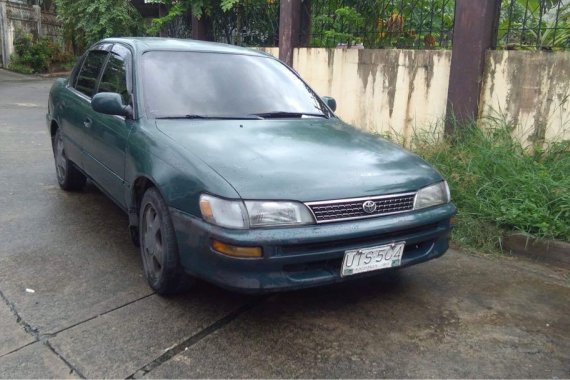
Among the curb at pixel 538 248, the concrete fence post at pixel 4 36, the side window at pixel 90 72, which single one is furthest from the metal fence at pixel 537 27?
the concrete fence post at pixel 4 36

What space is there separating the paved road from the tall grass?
299 millimetres

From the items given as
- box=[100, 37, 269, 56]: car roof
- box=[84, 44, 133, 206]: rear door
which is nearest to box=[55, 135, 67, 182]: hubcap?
box=[84, 44, 133, 206]: rear door

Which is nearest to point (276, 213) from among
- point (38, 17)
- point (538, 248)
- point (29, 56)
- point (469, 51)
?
point (538, 248)

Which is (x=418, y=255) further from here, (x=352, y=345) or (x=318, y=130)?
(x=318, y=130)

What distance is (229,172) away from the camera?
285 centimetres

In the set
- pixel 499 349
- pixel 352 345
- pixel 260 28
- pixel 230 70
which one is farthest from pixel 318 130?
pixel 260 28

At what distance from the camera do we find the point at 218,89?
387 centimetres

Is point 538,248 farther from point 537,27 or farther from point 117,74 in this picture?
point 117,74

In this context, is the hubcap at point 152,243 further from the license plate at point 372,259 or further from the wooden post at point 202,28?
the wooden post at point 202,28

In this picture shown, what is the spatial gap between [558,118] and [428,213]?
269 centimetres

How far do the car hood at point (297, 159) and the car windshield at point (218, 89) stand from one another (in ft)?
0.55

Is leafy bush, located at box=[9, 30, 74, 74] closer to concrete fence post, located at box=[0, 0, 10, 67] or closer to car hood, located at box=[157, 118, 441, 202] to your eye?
concrete fence post, located at box=[0, 0, 10, 67]

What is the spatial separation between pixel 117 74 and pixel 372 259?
2.47m

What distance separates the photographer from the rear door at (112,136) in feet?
12.3
